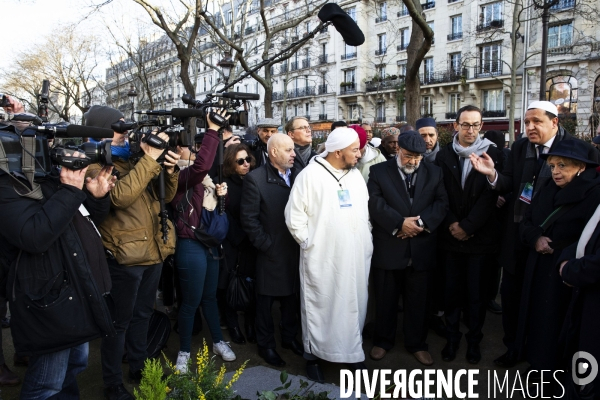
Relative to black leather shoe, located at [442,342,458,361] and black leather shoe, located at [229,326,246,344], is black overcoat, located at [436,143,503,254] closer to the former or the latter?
black leather shoe, located at [442,342,458,361]

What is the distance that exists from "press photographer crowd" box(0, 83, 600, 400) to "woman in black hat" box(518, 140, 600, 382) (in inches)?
0.5

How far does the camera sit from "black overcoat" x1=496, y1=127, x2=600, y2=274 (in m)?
3.80

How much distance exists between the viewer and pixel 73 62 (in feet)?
104

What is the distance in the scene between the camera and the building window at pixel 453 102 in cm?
3600

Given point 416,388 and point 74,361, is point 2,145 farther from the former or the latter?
point 416,388

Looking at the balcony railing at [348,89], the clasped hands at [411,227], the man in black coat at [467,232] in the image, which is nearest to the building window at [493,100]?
the balcony railing at [348,89]

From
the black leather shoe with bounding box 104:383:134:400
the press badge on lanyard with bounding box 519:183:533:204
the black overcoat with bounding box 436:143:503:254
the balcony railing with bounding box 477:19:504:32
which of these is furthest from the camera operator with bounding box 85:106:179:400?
the balcony railing with bounding box 477:19:504:32

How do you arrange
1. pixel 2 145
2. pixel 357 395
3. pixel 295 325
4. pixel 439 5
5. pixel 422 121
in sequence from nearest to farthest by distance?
pixel 2 145 → pixel 357 395 → pixel 295 325 → pixel 422 121 → pixel 439 5

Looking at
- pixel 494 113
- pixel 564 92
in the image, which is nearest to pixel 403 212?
pixel 564 92

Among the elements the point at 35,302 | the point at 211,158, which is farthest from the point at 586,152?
the point at 35,302

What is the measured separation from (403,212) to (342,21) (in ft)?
5.96

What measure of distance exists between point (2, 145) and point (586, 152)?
361 centimetres

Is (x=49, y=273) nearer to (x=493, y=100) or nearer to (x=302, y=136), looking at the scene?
(x=302, y=136)

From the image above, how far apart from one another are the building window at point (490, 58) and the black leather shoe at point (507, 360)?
32777 millimetres
